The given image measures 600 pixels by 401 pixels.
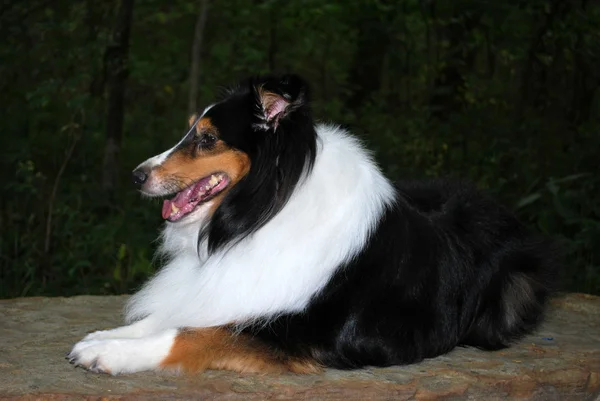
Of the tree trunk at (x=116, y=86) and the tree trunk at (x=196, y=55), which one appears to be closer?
the tree trunk at (x=116, y=86)

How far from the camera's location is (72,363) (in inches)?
144

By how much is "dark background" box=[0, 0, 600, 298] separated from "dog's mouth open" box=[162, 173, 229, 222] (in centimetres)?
341

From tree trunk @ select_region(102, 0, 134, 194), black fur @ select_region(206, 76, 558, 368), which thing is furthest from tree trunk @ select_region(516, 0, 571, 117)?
black fur @ select_region(206, 76, 558, 368)

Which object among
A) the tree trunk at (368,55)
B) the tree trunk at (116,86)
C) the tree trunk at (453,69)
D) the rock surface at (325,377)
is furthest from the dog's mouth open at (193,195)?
the tree trunk at (368,55)

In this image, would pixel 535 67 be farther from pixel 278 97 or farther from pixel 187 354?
pixel 187 354

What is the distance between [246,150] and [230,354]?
860 mm

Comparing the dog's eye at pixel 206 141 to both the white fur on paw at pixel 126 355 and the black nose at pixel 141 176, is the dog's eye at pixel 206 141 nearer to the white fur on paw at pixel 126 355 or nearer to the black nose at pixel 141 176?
the black nose at pixel 141 176

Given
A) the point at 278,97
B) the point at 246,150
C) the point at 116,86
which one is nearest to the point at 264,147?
the point at 246,150

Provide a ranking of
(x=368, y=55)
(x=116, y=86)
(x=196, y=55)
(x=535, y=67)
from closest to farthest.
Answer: (x=116, y=86) < (x=196, y=55) < (x=535, y=67) < (x=368, y=55)

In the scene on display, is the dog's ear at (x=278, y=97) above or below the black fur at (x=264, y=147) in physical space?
above

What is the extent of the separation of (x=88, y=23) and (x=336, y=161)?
18.2ft

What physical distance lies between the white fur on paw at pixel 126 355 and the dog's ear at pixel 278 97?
0.99 meters

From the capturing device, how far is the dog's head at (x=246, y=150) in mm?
3656

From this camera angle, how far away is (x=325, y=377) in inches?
142
